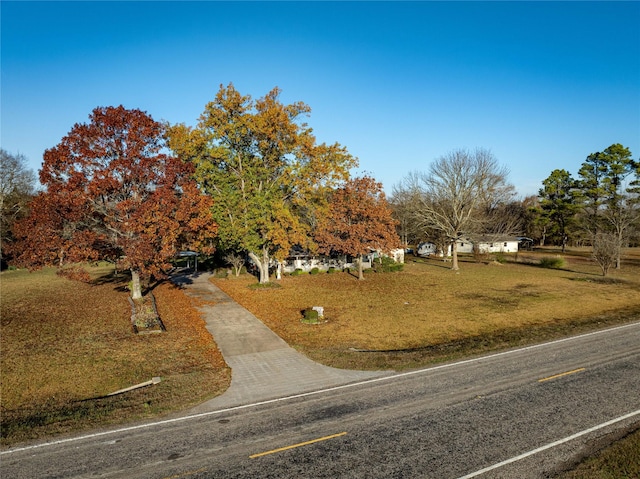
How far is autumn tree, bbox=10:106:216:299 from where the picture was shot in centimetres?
2195

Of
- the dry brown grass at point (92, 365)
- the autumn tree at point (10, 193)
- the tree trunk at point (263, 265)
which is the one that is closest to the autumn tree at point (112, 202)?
the dry brown grass at point (92, 365)

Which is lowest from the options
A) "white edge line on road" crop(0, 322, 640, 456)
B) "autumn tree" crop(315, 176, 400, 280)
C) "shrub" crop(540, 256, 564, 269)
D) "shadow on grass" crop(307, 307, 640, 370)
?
"white edge line on road" crop(0, 322, 640, 456)

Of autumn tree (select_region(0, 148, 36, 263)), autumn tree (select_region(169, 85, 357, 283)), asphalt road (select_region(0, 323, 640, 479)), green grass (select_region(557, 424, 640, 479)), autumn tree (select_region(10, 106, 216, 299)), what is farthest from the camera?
autumn tree (select_region(0, 148, 36, 263))

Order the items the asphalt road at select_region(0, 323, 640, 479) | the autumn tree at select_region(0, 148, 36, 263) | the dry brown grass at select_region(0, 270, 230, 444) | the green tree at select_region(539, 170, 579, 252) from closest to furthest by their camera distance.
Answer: the asphalt road at select_region(0, 323, 640, 479), the dry brown grass at select_region(0, 270, 230, 444), the autumn tree at select_region(0, 148, 36, 263), the green tree at select_region(539, 170, 579, 252)

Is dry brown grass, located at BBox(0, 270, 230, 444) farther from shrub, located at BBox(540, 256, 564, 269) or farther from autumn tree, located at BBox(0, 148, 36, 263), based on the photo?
shrub, located at BBox(540, 256, 564, 269)

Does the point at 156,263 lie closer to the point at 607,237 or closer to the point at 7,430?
the point at 7,430

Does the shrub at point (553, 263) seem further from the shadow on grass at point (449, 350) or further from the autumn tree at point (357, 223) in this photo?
the shadow on grass at point (449, 350)

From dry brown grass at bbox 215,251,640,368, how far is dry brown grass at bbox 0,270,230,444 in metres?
4.67

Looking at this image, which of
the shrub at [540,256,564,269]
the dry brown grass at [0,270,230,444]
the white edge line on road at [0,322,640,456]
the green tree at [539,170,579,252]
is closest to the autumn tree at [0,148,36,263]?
the dry brown grass at [0,270,230,444]

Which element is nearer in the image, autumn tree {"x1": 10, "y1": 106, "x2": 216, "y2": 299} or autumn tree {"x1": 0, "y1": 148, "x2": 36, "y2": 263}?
autumn tree {"x1": 10, "y1": 106, "x2": 216, "y2": 299}

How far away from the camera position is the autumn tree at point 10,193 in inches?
1890

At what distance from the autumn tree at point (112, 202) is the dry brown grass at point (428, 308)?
757 centimetres

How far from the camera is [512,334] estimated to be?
66.2ft

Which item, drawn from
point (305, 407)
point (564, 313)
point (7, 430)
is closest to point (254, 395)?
point (305, 407)
